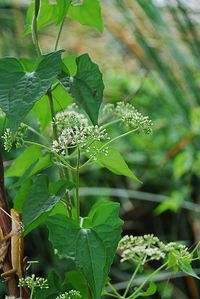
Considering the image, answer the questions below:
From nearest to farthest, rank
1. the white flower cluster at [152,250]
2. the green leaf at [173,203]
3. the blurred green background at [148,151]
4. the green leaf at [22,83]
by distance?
the green leaf at [22,83] → the white flower cluster at [152,250] → the green leaf at [173,203] → the blurred green background at [148,151]

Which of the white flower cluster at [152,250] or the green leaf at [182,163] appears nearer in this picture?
the white flower cluster at [152,250]

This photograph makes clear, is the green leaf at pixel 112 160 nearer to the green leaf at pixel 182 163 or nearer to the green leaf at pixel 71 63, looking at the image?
the green leaf at pixel 71 63

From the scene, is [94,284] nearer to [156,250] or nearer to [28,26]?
[156,250]

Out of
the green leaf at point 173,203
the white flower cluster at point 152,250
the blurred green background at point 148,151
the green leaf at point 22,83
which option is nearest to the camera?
the green leaf at point 22,83

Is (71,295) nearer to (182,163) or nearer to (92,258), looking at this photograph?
(92,258)

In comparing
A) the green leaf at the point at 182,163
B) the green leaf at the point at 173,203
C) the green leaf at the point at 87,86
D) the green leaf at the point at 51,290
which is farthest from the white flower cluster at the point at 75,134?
the green leaf at the point at 182,163

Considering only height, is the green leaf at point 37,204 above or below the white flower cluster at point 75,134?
below

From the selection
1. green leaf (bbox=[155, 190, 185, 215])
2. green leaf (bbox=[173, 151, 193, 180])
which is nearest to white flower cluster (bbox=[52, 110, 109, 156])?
green leaf (bbox=[155, 190, 185, 215])
